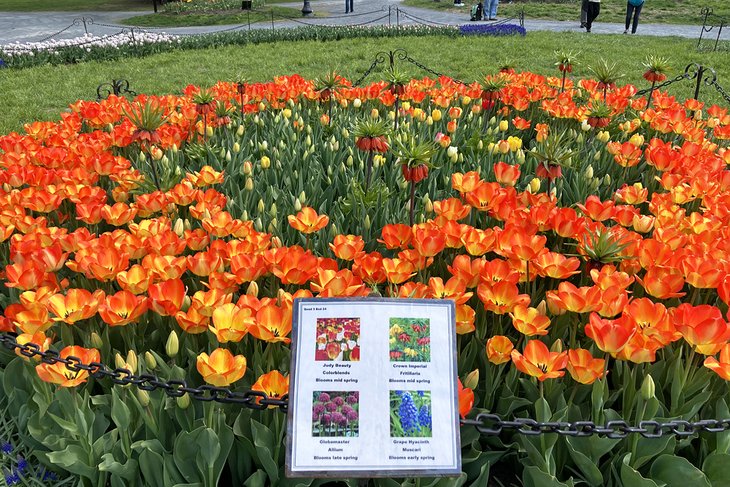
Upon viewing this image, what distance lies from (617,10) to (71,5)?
80.2 ft

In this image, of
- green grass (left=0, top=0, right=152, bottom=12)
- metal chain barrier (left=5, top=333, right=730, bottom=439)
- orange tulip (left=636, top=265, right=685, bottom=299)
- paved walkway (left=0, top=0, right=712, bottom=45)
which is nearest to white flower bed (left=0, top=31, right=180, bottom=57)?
paved walkway (left=0, top=0, right=712, bottom=45)

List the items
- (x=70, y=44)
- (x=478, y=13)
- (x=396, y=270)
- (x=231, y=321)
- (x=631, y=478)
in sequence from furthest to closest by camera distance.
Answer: (x=478, y=13)
(x=70, y=44)
(x=396, y=270)
(x=231, y=321)
(x=631, y=478)

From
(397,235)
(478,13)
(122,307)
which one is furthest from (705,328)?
(478,13)

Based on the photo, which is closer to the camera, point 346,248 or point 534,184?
point 346,248

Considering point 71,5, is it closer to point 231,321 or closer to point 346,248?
point 346,248

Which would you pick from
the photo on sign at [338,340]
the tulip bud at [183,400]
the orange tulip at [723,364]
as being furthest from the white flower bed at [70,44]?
the orange tulip at [723,364]

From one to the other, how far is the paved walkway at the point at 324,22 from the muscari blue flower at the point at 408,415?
1528 centimetres

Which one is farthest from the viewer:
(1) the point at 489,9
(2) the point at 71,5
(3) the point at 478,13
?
(2) the point at 71,5

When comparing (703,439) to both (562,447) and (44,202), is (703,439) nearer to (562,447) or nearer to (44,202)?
(562,447)

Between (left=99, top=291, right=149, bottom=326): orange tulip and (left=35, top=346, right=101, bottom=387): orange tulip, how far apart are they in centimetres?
12

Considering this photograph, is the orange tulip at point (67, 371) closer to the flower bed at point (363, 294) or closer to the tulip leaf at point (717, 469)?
the flower bed at point (363, 294)

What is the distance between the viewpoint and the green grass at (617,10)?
64.9ft

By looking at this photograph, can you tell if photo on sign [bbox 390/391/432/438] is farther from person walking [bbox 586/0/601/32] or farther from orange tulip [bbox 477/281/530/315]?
person walking [bbox 586/0/601/32]

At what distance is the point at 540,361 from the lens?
169 cm
